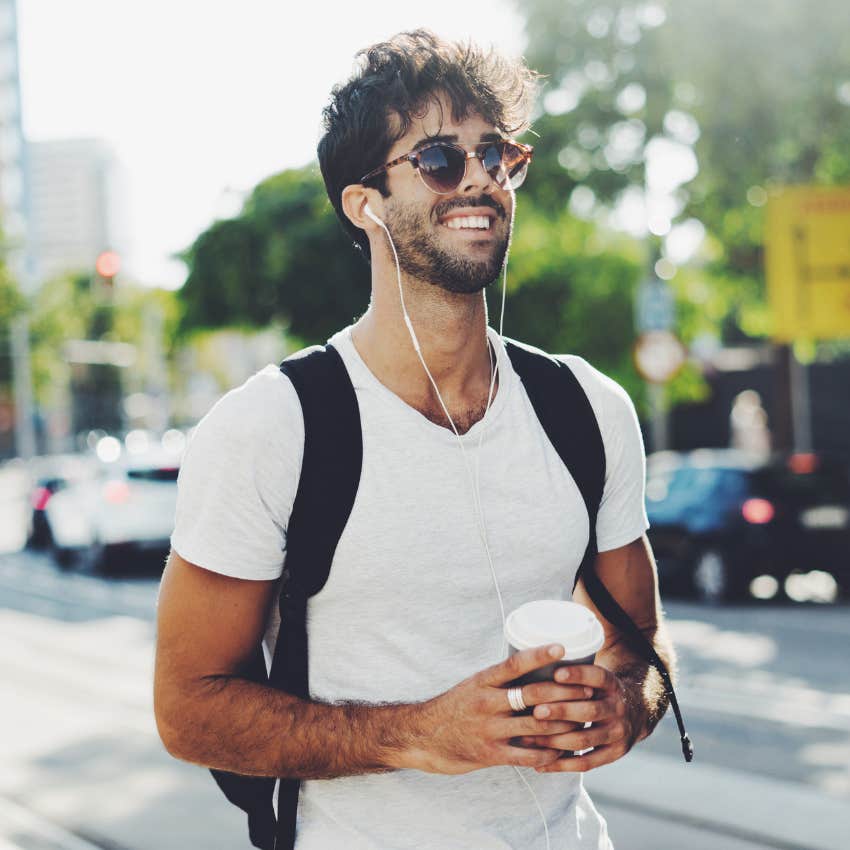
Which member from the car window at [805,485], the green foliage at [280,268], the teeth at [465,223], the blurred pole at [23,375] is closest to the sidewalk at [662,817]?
the teeth at [465,223]

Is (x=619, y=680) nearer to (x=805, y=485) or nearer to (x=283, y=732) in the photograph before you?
(x=283, y=732)

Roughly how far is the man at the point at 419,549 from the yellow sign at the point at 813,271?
40.4 ft

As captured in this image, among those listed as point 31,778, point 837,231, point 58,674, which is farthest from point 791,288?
point 31,778

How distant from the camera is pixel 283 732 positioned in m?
1.77

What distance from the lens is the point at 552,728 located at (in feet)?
5.24

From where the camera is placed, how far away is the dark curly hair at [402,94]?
6.63ft

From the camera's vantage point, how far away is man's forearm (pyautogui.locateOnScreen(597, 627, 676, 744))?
1.86 meters

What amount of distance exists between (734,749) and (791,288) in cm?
884

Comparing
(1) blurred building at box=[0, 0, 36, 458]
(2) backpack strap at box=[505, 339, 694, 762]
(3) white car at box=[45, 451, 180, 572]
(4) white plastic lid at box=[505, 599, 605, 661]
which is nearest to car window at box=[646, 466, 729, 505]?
(3) white car at box=[45, 451, 180, 572]

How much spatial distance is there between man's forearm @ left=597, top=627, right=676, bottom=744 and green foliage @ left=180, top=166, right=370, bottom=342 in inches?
595

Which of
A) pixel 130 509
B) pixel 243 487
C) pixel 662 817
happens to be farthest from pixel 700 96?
pixel 243 487

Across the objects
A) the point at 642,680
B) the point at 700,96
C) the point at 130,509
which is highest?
the point at 700,96

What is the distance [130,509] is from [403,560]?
47.0 feet

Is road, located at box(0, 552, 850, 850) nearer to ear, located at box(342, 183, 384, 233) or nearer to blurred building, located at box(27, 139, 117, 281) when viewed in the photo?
ear, located at box(342, 183, 384, 233)
